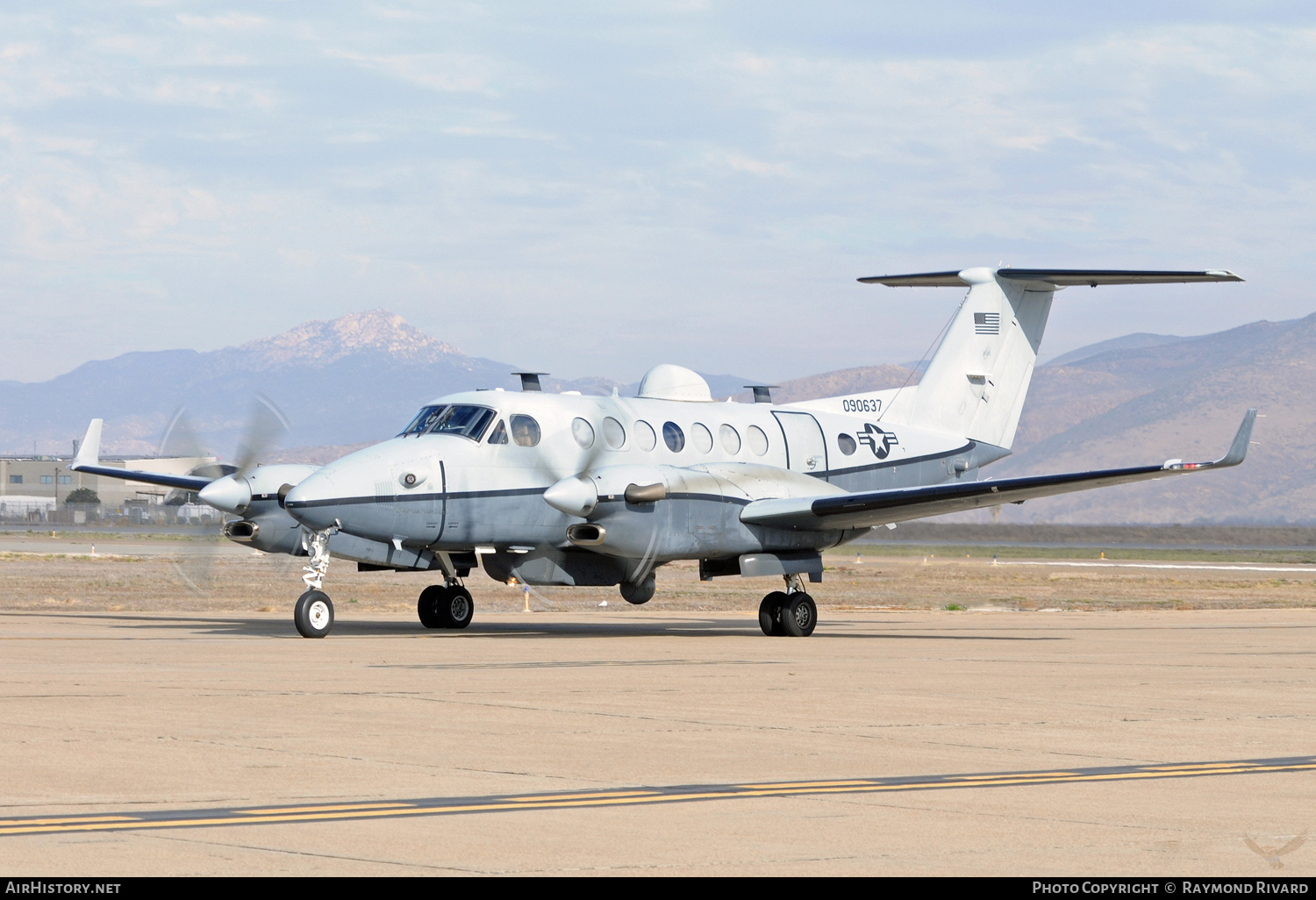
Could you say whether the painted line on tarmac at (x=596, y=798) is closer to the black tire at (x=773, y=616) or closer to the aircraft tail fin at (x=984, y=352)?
the black tire at (x=773, y=616)

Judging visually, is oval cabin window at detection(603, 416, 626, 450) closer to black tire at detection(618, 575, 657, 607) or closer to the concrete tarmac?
black tire at detection(618, 575, 657, 607)

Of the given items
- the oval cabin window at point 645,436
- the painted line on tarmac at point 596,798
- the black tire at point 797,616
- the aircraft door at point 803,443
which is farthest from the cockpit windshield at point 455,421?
the painted line on tarmac at point 596,798

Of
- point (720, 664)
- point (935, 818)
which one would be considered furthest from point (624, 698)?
point (935, 818)

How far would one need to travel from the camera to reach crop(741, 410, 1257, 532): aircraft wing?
25.9 m

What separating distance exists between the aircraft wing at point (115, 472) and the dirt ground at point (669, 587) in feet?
4.36

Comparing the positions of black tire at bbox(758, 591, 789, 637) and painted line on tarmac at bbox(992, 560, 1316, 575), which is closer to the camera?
black tire at bbox(758, 591, 789, 637)

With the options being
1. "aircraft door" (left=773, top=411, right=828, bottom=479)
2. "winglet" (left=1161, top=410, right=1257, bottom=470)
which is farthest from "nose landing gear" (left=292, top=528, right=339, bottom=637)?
"winglet" (left=1161, top=410, right=1257, bottom=470)

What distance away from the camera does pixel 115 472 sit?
30.7 m

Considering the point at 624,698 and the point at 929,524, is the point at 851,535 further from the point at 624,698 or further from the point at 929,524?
the point at 929,524

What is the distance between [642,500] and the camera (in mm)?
25656

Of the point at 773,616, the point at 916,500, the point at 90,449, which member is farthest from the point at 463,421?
the point at 90,449

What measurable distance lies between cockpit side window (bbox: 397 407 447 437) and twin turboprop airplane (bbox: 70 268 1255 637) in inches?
1.3
